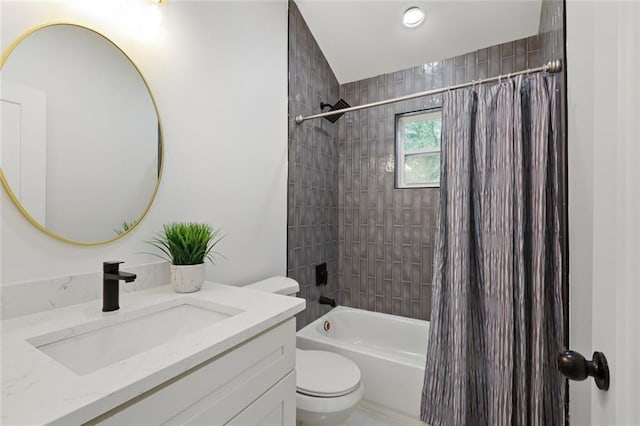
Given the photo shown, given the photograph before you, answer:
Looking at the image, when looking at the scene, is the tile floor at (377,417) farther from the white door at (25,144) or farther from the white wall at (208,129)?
the white door at (25,144)

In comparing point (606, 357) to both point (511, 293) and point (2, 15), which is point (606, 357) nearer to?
point (511, 293)

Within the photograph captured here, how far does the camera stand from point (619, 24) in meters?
0.45

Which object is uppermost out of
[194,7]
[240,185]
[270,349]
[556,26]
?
[194,7]

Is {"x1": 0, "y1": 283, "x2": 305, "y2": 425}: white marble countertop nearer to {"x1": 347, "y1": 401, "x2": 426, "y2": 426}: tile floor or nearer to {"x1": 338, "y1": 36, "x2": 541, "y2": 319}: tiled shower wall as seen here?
{"x1": 347, "y1": 401, "x2": 426, "y2": 426}: tile floor

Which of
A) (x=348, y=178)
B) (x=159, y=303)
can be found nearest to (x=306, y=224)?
(x=348, y=178)

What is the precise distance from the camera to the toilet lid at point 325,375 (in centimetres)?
135

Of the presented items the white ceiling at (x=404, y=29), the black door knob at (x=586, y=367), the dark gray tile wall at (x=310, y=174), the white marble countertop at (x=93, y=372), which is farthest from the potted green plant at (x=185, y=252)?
the white ceiling at (x=404, y=29)

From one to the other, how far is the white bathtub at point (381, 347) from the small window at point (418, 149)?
45.2 inches

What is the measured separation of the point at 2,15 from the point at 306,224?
1784 mm

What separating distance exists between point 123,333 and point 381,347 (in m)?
2.00

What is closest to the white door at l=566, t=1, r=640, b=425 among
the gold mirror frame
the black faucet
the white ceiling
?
the black faucet

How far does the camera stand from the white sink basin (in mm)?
793

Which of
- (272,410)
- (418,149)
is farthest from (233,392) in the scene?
(418,149)

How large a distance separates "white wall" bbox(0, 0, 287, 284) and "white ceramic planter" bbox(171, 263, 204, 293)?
7.0 inches
